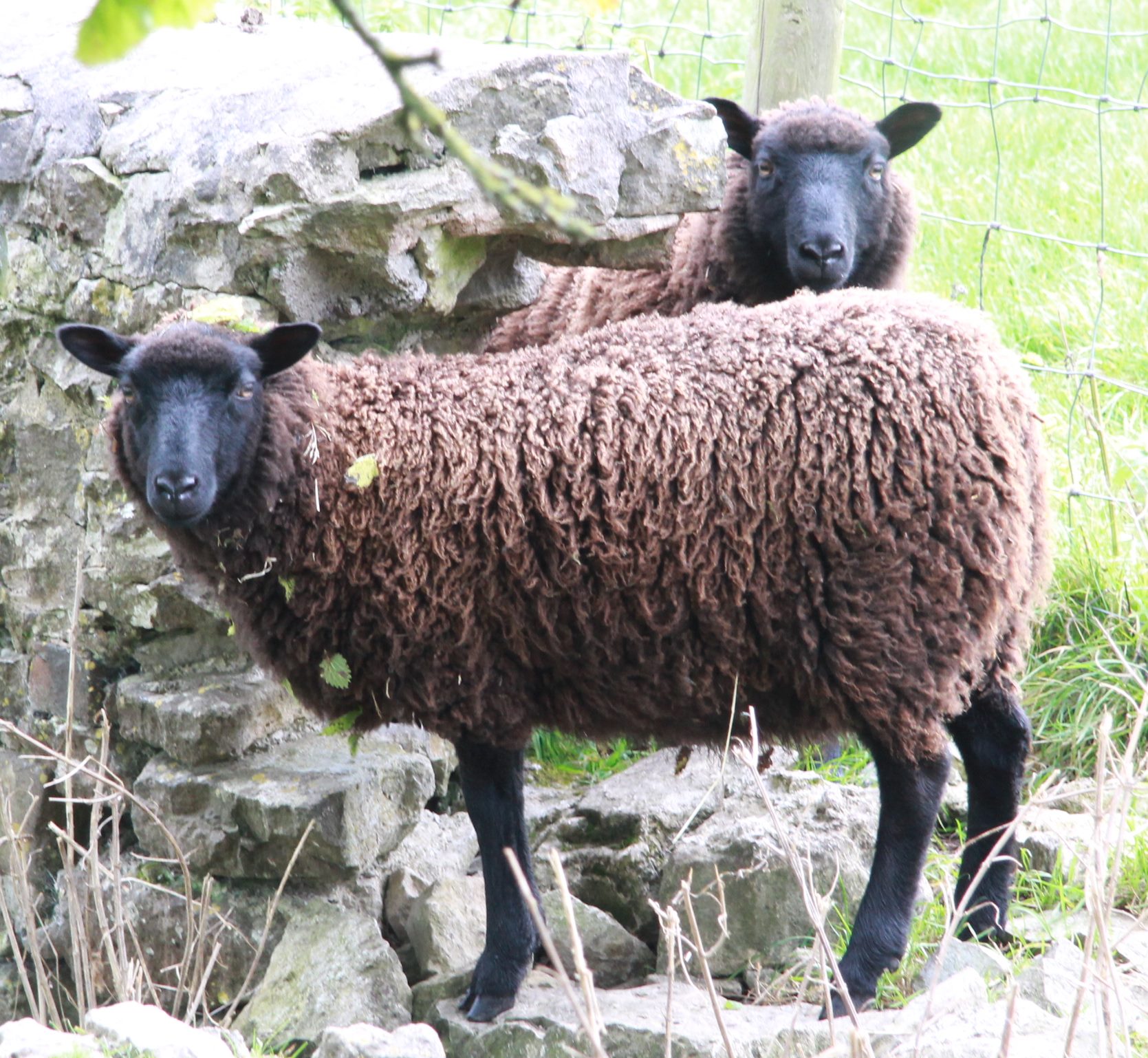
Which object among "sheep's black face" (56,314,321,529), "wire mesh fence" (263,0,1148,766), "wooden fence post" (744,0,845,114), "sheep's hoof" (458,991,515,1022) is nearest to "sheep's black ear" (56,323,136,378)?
"sheep's black face" (56,314,321,529)

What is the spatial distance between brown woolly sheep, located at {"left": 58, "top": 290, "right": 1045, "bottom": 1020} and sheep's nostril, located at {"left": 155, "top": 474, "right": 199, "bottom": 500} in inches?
2.0

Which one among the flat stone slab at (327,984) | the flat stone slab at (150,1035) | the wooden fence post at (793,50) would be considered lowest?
the flat stone slab at (327,984)

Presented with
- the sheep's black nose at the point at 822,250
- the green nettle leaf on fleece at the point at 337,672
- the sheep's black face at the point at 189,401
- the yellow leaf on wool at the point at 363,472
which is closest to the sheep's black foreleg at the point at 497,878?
the green nettle leaf on fleece at the point at 337,672

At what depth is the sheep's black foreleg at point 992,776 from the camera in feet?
12.0

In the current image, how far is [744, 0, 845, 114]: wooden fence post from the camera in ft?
16.7

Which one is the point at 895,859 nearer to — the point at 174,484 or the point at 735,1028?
the point at 735,1028

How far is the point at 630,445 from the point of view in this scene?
10.7 feet

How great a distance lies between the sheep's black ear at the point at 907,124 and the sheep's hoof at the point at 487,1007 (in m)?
3.23

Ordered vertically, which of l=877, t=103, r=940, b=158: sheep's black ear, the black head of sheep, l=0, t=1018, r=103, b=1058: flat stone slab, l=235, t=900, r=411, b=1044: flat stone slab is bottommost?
l=235, t=900, r=411, b=1044: flat stone slab

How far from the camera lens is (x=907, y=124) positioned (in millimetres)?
4984

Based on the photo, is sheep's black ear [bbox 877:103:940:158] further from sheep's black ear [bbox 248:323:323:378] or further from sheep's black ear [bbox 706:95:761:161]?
sheep's black ear [bbox 248:323:323:378]

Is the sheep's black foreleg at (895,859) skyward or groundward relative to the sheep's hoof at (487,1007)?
skyward

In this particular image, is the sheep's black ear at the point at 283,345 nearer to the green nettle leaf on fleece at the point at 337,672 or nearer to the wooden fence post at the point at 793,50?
the green nettle leaf on fleece at the point at 337,672

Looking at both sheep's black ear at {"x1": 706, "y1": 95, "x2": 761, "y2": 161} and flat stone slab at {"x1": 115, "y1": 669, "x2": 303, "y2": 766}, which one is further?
sheep's black ear at {"x1": 706, "y1": 95, "x2": 761, "y2": 161}
